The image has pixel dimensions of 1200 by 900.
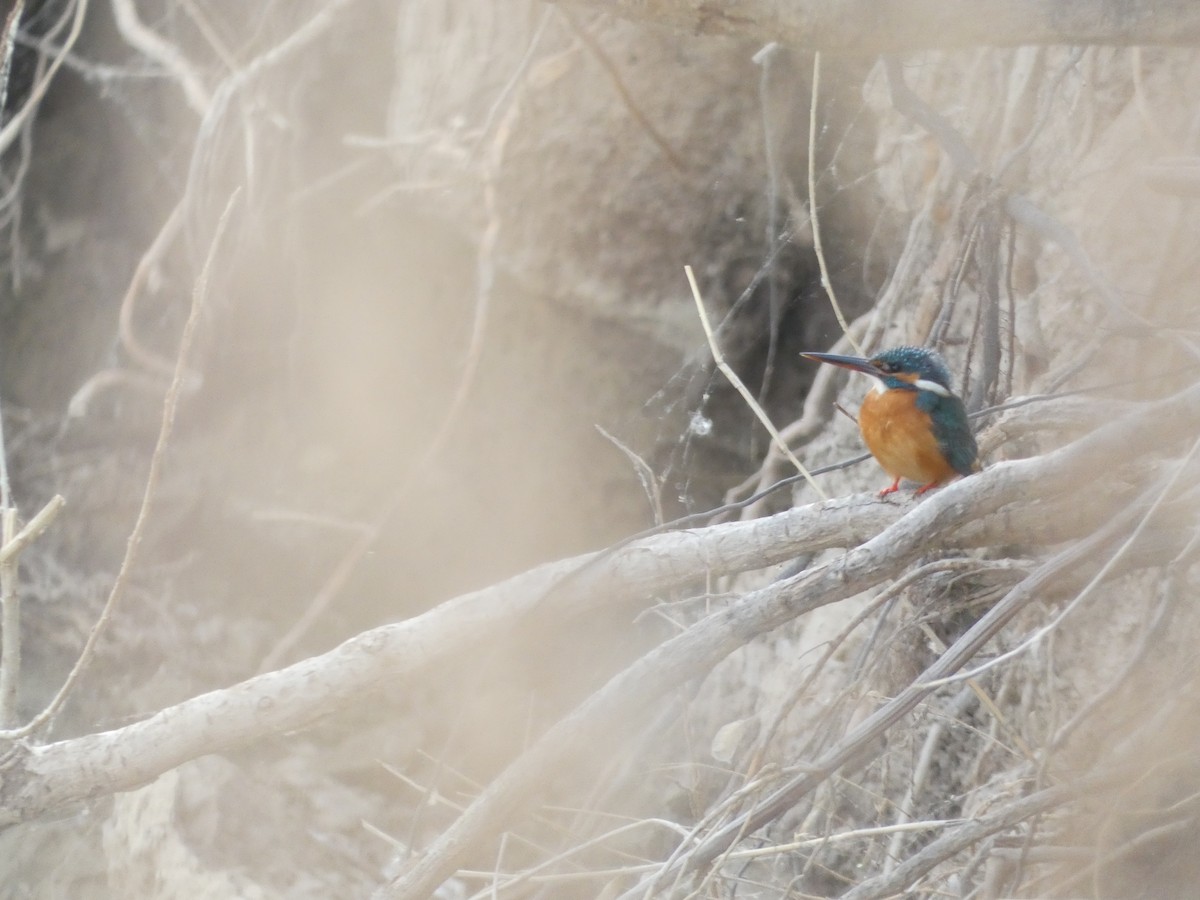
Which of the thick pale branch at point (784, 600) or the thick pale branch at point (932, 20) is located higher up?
the thick pale branch at point (932, 20)

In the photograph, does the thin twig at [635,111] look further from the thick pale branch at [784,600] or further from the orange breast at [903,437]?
the thick pale branch at [784,600]

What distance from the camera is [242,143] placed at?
10.5 ft

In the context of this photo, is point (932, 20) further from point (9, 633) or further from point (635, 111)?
point (635, 111)

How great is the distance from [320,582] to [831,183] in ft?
6.64

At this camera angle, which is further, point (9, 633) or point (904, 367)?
point (904, 367)

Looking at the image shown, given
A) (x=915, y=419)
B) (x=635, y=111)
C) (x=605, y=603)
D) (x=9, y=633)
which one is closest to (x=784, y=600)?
(x=605, y=603)

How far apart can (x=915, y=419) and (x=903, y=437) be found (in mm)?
44

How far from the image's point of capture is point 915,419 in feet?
6.09

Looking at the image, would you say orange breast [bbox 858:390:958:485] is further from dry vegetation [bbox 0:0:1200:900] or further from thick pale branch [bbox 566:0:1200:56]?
thick pale branch [bbox 566:0:1200:56]

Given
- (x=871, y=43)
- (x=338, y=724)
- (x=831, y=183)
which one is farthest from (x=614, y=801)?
Result: (x=871, y=43)

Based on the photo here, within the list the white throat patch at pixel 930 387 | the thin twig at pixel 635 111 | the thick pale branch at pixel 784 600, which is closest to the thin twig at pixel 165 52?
the thin twig at pixel 635 111

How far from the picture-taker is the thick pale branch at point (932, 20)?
1228 millimetres

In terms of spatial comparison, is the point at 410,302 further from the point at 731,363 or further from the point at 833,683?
the point at 833,683

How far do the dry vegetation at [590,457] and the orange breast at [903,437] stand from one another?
0.10 m
